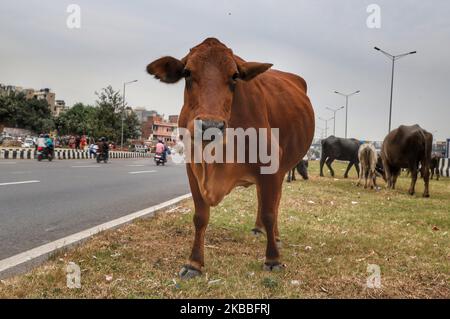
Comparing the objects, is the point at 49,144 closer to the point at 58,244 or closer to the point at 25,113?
the point at 58,244

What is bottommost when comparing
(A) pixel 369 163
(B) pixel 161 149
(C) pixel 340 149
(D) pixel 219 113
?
(A) pixel 369 163

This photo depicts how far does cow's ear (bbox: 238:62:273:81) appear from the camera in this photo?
360cm

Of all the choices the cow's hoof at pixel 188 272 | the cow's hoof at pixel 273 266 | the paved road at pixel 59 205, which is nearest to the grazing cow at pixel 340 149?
the paved road at pixel 59 205

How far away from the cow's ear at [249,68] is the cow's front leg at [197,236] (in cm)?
95

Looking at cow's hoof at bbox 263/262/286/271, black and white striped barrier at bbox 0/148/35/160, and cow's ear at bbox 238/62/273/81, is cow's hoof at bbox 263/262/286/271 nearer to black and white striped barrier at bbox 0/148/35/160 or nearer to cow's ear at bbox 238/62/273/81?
cow's ear at bbox 238/62/273/81

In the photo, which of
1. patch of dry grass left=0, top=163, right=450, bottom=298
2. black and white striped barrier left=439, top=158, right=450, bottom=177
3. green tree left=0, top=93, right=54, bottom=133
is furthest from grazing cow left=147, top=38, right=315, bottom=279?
green tree left=0, top=93, right=54, bottom=133

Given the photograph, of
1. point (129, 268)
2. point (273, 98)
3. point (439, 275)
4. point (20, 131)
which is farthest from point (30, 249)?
point (20, 131)

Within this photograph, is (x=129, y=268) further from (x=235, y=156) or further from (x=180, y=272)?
(x=235, y=156)

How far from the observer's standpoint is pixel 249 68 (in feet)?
11.8

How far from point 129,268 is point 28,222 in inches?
118

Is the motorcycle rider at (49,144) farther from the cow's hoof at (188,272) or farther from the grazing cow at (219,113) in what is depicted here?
the cow's hoof at (188,272)

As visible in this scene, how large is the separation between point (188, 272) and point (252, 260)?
0.81 meters

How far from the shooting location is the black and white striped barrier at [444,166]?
85.9 ft

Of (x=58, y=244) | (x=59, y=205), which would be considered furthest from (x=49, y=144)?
(x=58, y=244)
